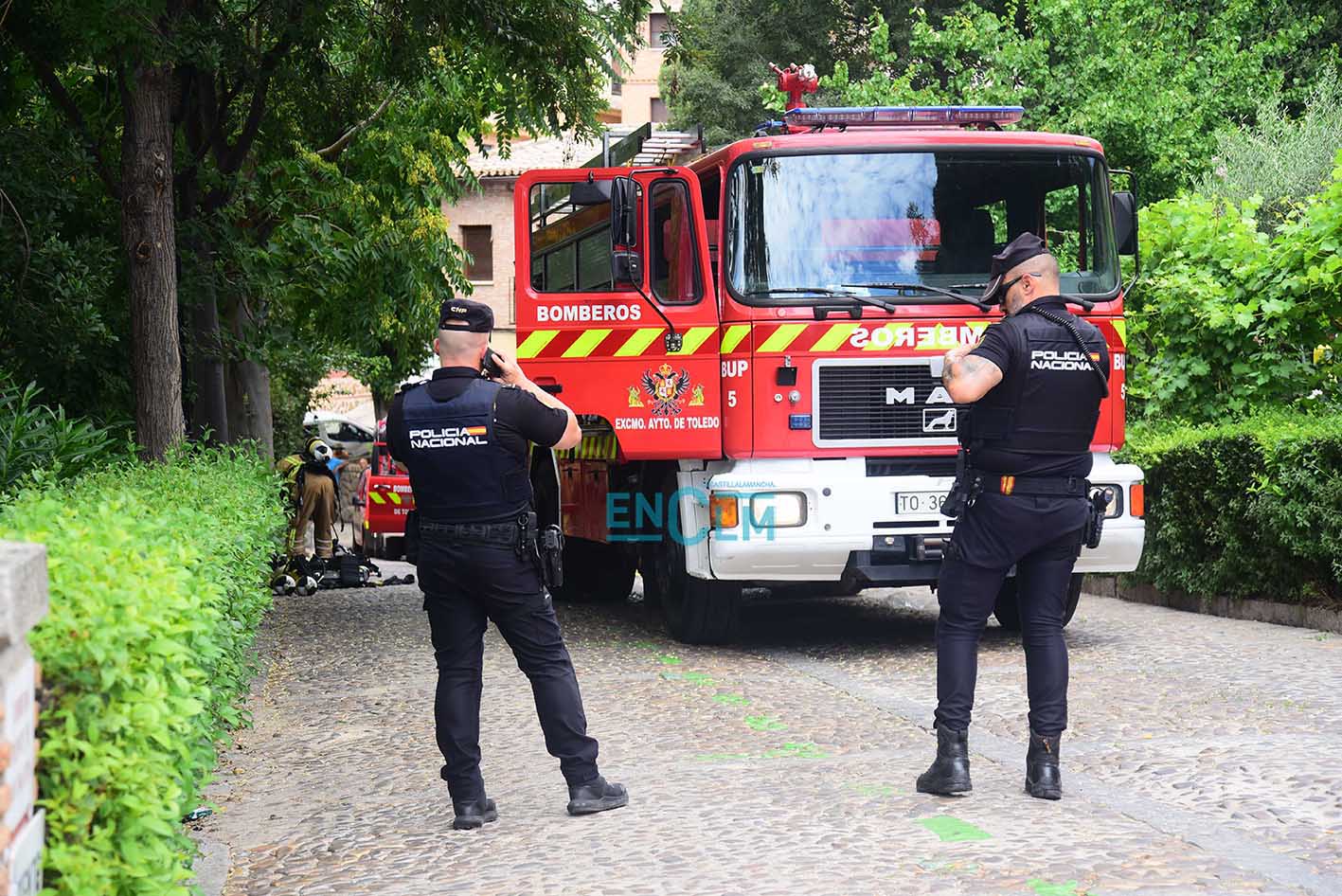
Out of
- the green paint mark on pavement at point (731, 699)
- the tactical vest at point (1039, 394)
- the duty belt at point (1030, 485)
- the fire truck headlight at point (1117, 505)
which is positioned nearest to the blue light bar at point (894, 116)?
the fire truck headlight at point (1117, 505)

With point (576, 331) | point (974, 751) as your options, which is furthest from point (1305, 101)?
point (974, 751)

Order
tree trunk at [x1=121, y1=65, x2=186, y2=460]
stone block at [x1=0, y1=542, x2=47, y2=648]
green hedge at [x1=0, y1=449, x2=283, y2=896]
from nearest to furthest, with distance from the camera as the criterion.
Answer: stone block at [x1=0, y1=542, x2=47, y2=648], green hedge at [x1=0, y1=449, x2=283, y2=896], tree trunk at [x1=121, y1=65, x2=186, y2=460]

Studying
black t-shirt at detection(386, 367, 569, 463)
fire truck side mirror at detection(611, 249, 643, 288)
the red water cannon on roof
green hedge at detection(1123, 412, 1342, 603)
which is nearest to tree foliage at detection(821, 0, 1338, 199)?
green hedge at detection(1123, 412, 1342, 603)

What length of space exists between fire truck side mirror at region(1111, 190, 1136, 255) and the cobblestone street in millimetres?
2413

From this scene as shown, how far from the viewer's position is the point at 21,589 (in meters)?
2.88

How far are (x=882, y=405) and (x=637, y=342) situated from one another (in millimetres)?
1484

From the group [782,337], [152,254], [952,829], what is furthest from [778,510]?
[152,254]

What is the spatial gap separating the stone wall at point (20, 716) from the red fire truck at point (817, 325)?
6.81 metres

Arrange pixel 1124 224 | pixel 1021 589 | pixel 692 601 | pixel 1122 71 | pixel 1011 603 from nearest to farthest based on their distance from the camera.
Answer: pixel 1021 589 → pixel 1124 224 → pixel 692 601 → pixel 1011 603 → pixel 1122 71

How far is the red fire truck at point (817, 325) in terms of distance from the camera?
32.1ft

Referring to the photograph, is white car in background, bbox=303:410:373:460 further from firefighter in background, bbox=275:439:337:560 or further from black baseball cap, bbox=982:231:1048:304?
black baseball cap, bbox=982:231:1048:304

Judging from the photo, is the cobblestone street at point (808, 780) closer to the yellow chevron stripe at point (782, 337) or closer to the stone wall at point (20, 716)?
the yellow chevron stripe at point (782, 337)

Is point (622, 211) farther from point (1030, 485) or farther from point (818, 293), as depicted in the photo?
point (1030, 485)

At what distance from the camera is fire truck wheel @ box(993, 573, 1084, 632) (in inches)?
424
